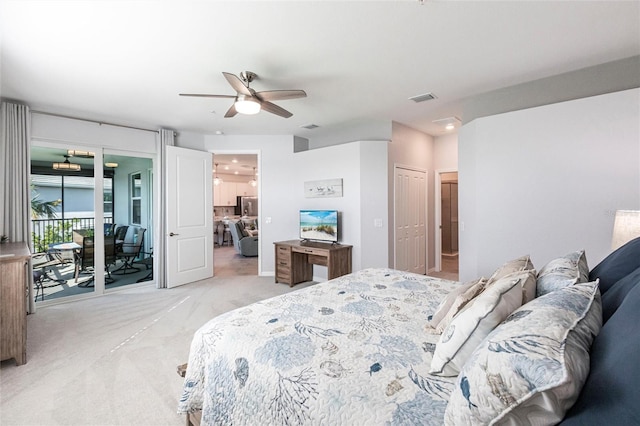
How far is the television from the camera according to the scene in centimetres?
480

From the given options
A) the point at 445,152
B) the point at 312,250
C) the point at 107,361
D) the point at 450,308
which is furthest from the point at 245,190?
the point at 450,308

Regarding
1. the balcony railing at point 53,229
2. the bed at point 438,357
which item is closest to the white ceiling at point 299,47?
the balcony railing at point 53,229

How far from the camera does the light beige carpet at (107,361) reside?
191cm

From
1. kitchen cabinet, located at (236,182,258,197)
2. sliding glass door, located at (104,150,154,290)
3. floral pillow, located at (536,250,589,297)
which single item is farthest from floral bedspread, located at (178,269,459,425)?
kitchen cabinet, located at (236,182,258,197)

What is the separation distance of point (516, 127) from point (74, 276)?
→ 250 inches

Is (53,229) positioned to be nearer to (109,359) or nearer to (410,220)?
(109,359)

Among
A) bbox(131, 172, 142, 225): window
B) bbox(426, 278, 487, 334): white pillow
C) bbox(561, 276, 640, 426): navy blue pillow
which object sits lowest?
bbox(426, 278, 487, 334): white pillow

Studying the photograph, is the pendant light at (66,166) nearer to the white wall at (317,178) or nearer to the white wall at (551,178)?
the white wall at (317,178)

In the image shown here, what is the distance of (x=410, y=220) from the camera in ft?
17.1

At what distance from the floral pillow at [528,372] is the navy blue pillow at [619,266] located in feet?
2.15

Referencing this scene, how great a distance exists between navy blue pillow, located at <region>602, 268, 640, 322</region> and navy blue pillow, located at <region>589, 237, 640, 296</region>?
0.17 meters

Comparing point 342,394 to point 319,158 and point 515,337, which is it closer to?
point 515,337

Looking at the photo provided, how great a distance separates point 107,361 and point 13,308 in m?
0.89

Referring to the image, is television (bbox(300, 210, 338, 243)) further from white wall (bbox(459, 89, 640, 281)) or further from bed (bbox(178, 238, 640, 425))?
bed (bbox(178, 238, 640, 425))
